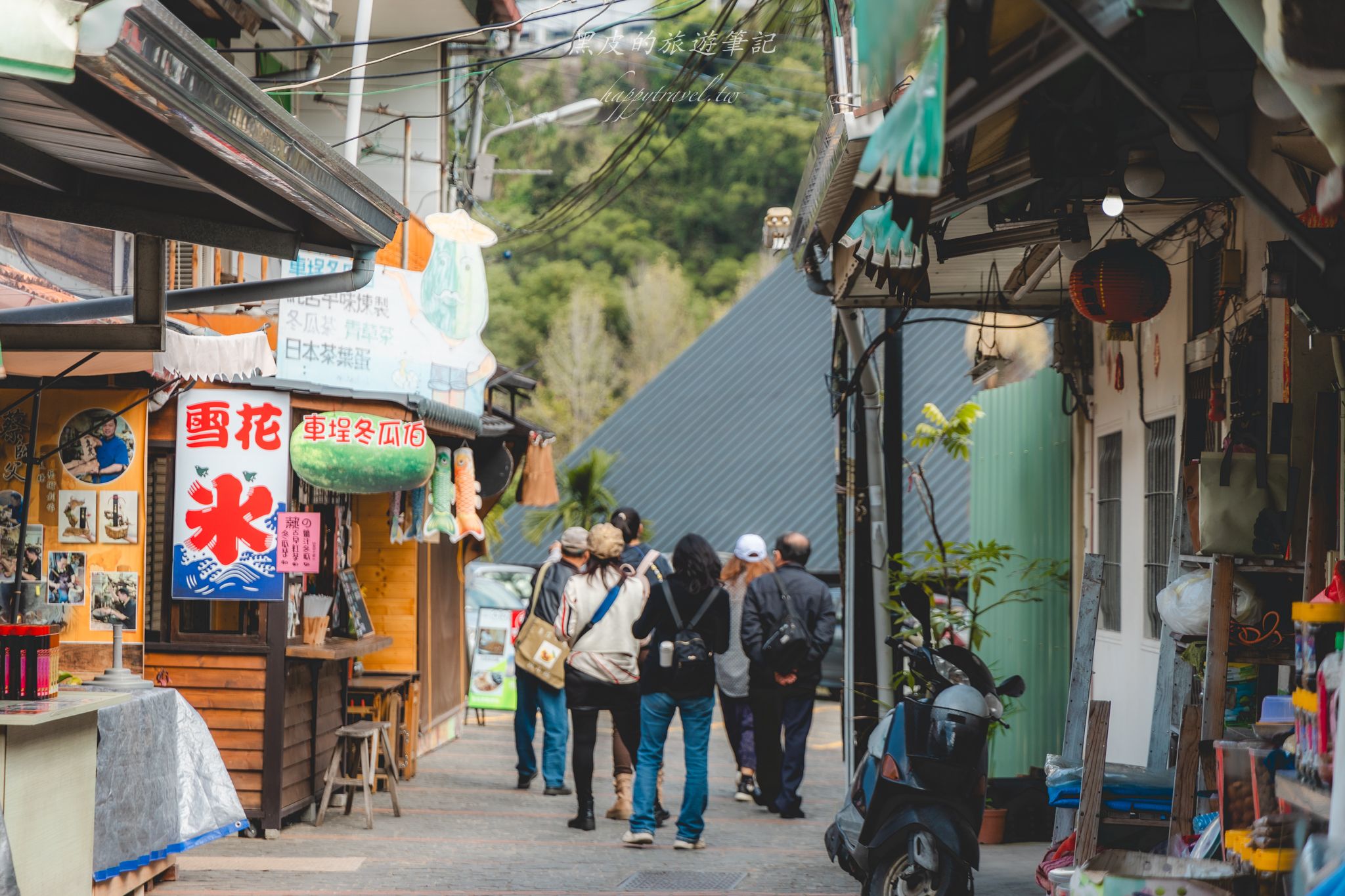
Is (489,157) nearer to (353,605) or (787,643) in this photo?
(353,605)

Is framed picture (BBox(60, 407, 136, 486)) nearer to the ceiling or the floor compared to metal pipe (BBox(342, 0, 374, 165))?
nearer to the floor

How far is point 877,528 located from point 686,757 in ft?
6.27

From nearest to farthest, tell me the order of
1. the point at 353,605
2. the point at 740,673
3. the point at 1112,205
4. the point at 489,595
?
the point at 1112,205
the point at 740,673
the point at 353,605
the point at 489,595

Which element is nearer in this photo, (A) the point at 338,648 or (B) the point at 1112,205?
(B) the point at 1112,205

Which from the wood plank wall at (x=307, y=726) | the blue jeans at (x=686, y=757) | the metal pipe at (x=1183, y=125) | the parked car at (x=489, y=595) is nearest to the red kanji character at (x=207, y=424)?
the wood plank wall at (x=307, y=726)

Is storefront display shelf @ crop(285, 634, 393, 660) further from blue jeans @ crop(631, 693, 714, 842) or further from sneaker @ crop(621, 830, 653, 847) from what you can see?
sneaker @ crop(621, 830, 653, 847)

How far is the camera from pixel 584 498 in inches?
908

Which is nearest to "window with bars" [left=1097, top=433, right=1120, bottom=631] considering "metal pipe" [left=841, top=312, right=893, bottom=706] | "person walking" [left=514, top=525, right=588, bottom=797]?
"metal pipe" [left=841, top=312, right=893, bottom=706]

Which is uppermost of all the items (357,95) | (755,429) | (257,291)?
(357,95)

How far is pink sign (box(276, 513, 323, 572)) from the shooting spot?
9.39 m

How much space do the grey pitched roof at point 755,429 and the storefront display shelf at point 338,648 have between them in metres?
10.5

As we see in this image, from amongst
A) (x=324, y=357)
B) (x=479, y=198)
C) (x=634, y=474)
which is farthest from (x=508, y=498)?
(x=324, y=357)

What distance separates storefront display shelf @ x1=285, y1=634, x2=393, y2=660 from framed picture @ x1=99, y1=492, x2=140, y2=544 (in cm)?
135

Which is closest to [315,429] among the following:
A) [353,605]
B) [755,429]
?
[353,605]
